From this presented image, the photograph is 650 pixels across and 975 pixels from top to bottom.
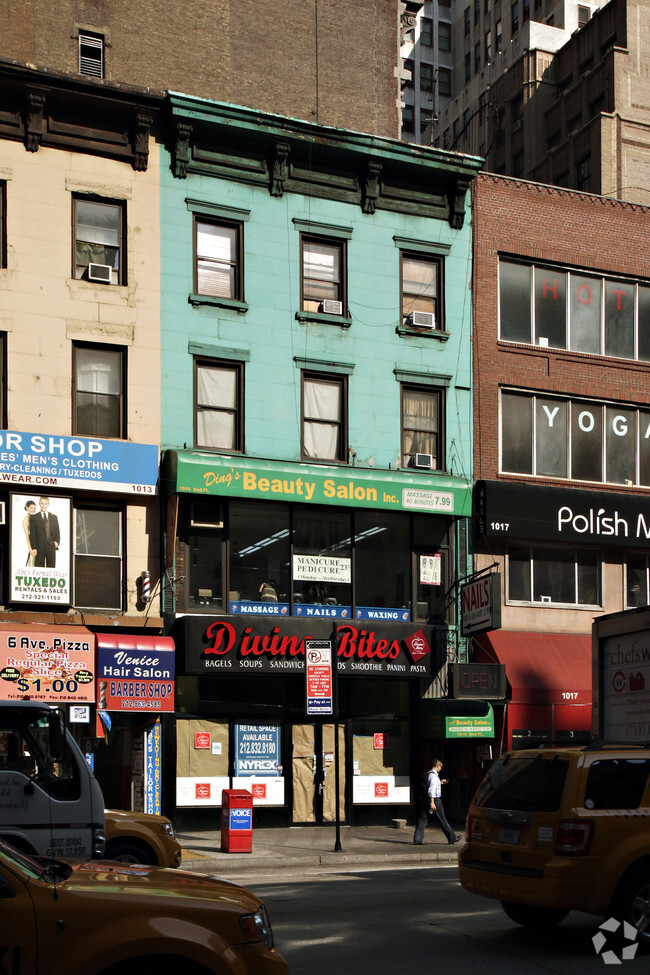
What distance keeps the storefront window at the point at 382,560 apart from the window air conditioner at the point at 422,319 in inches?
183

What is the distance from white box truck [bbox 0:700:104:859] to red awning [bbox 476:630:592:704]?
1733cm

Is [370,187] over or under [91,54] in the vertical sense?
under

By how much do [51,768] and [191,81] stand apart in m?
23.1

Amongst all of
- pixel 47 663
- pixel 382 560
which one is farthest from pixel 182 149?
pixel 47 663

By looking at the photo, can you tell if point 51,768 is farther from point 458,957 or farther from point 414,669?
point 414,669

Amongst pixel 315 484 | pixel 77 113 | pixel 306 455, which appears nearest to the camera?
pixel 77 113

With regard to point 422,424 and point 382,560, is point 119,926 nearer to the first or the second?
point 382,560

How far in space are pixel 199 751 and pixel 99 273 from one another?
10.5 metres

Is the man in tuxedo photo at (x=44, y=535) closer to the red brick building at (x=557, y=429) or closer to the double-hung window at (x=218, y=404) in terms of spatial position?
the double-hung window at (x=218, y=404)

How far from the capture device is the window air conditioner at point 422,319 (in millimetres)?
29562

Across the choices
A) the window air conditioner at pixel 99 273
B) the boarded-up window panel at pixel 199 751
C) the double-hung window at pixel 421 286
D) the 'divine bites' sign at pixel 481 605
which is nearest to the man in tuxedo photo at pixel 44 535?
the boarded-up window panel at pixel 199 751

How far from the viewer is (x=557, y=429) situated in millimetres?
31203

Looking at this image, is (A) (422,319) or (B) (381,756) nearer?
(B) (381,756)

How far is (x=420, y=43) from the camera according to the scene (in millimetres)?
93375
